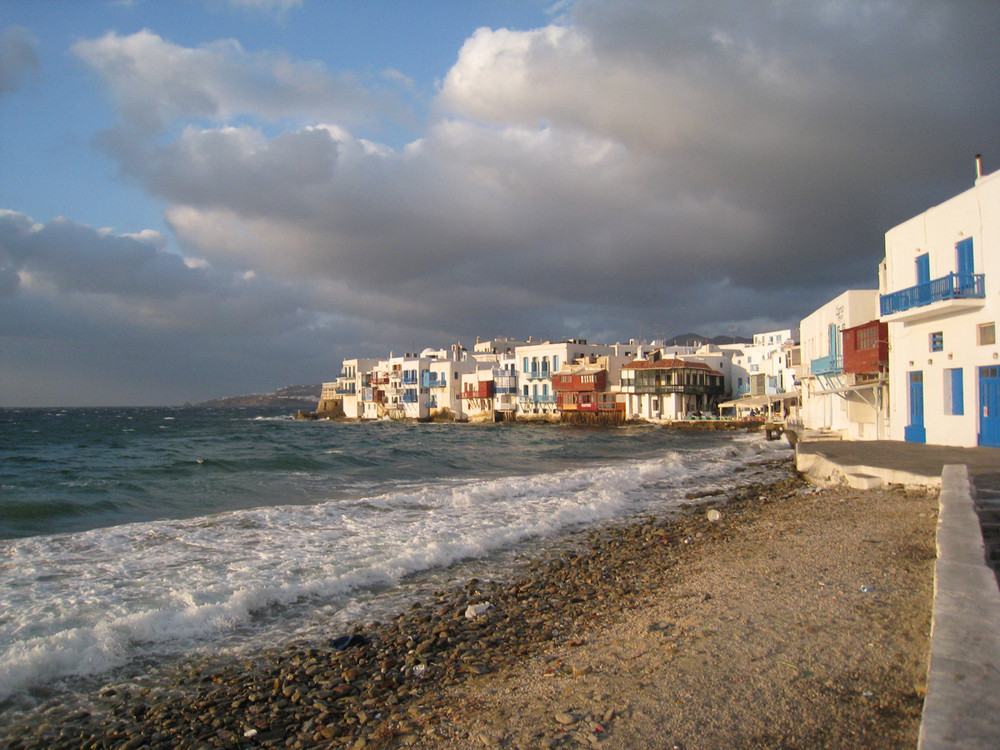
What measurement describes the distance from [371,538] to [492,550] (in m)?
2.62

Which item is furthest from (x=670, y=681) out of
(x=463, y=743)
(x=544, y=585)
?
(x=544, y=585)

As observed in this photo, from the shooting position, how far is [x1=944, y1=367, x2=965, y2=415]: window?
18.3 meters

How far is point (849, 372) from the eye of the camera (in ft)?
83.6

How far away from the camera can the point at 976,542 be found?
6.05m

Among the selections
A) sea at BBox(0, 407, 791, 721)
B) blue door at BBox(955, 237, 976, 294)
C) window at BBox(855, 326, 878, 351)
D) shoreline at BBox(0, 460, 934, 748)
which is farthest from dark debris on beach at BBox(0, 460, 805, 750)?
window at BBox(855, 326, 878, 351)

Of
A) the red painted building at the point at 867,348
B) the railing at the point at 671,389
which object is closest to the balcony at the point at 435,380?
the railing at the point at 671,389

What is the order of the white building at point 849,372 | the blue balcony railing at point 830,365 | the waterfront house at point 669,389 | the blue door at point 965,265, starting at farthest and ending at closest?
the waterfront house at point 669,389
the blue balcony railing at point 830,365
the white building at point 849,372
the blue door at point 965,265

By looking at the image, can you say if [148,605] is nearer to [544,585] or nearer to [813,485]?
[544,585]

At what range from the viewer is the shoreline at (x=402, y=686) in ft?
15.7

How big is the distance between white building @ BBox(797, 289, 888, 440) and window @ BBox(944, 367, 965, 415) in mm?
4513

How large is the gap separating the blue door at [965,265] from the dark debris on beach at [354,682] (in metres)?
14.1

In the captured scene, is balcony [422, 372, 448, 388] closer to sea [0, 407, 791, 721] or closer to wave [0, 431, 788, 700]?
sea [0, 407, 791, 721]

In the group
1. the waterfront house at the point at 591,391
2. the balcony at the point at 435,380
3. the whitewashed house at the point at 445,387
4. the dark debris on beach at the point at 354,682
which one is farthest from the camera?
the balcony at the point at 435,380

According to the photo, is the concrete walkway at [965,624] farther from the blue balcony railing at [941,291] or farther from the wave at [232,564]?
the blue balcony railing at [941,291]
